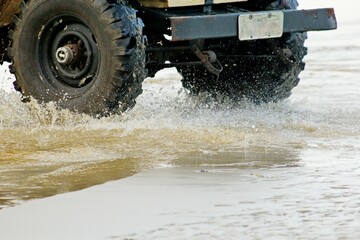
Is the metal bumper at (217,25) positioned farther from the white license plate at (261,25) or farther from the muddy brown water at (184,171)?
the muddy brown water at (184,171)

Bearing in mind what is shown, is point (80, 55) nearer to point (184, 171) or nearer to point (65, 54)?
→ point (65, 54)

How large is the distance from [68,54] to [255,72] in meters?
2.07

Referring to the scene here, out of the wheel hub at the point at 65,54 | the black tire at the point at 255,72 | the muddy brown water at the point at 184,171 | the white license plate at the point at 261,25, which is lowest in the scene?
the muddy brown water at the point at 184,171

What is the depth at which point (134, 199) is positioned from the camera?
6.50 m

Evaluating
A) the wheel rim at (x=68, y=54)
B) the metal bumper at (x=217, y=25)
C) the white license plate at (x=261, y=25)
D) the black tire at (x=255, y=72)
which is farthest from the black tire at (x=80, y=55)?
the black tire at (x=255, y=72)

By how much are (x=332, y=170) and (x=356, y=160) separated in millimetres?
491

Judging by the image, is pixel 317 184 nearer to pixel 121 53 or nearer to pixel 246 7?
pixel 121 53

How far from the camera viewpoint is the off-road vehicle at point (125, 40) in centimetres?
966

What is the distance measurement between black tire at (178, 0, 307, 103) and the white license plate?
0.67m

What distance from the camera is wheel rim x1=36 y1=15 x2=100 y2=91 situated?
9992 millimetres

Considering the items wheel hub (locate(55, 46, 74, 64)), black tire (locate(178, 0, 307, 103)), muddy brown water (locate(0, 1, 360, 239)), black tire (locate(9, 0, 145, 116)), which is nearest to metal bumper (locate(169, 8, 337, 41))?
black tire (locate(9, 0, 145, 116))

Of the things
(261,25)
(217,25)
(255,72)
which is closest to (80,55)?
(217,25)

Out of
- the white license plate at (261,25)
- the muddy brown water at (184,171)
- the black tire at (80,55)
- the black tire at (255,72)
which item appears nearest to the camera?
the muddy brown water at (184,171)

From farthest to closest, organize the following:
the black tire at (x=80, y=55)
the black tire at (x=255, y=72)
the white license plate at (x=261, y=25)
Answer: the black tire at (x=255, y=72) → the white license plate at (x=261, y=25) → the black tire at (x=80, y=55)
